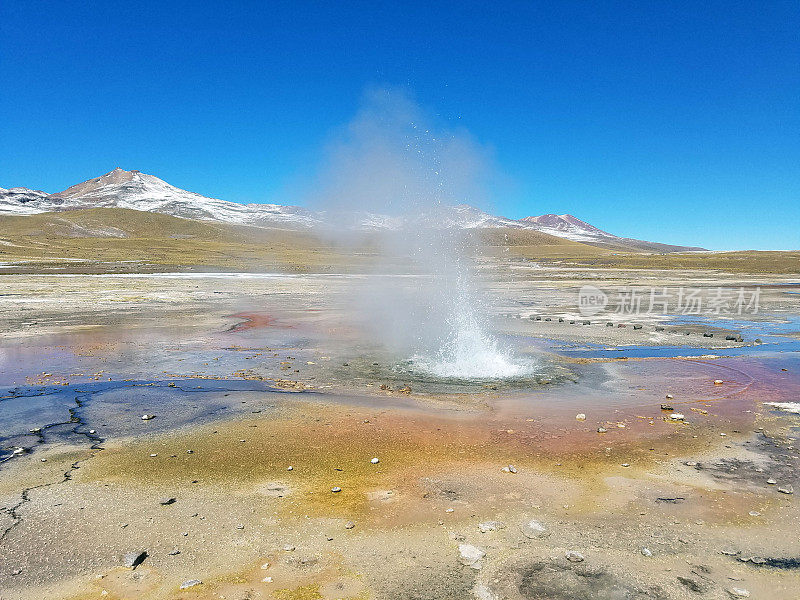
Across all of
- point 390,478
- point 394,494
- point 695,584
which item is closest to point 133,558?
point 394,494

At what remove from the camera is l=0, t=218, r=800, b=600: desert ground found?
4.51m

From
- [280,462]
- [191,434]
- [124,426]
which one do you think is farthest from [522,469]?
[124,426]

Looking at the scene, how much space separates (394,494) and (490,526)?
121 centimetres

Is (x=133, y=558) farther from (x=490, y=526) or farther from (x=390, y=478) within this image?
(x=490, y=526)

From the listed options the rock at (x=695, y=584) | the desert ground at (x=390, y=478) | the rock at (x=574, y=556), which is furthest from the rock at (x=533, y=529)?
the rock at (x=695, y=584)

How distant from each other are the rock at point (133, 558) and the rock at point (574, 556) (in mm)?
3876

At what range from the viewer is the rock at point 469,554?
15.4 feet

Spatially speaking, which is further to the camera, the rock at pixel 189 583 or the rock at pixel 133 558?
the rock at pixel 133 558

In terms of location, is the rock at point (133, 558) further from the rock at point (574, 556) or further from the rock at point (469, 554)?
the rock at point (574, 556)

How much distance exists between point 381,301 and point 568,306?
11.2m

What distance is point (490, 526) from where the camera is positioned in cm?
529

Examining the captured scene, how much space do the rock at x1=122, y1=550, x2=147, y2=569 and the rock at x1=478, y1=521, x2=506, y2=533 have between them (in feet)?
10.5

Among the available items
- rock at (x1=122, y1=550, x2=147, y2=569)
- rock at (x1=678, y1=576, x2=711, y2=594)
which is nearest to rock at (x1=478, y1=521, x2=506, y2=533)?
rock at (x1=678, y1=576, x2=711, y2=594)

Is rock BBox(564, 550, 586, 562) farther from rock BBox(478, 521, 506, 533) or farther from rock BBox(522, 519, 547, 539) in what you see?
rock BBox(478, 521, 506, 533)
